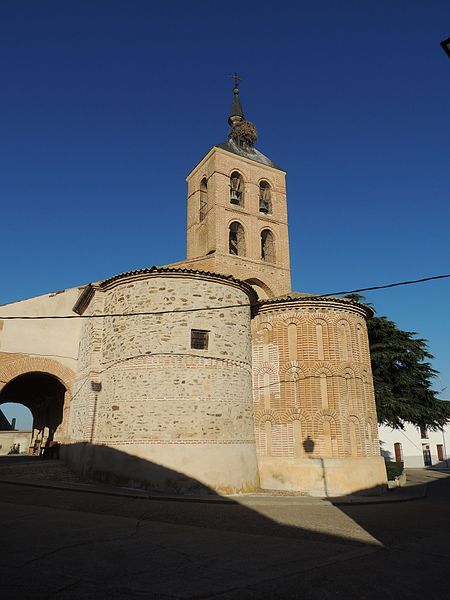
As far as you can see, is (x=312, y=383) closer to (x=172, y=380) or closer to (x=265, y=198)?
(x=172, y=380)

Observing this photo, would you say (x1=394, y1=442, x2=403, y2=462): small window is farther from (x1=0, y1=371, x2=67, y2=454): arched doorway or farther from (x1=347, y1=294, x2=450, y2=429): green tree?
(x1=0, y1=371, x2=67, y2=454): arched doorway

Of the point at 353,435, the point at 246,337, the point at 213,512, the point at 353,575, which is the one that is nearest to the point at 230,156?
the point at 246,337

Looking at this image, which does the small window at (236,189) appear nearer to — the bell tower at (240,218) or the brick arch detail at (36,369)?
the bell tower at (240,218)

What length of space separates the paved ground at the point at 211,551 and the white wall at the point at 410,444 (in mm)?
27026

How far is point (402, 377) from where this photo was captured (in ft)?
70.9

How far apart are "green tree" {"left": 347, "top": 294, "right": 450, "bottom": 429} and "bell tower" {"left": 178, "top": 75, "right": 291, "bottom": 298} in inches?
212

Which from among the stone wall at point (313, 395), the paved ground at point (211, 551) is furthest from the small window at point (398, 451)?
the paved ground at point (211, 551)

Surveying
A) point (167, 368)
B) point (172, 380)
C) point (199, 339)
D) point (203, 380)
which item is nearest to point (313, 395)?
point (203, 380)

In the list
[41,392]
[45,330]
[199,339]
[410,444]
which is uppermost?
[45,330]

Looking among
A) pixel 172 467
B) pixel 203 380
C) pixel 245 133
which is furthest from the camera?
pixel 245 133

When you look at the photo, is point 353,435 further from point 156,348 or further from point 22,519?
point 22,519

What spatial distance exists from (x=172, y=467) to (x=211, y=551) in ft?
21.6

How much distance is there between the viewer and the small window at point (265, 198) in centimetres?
2352

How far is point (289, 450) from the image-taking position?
14.8 metres
